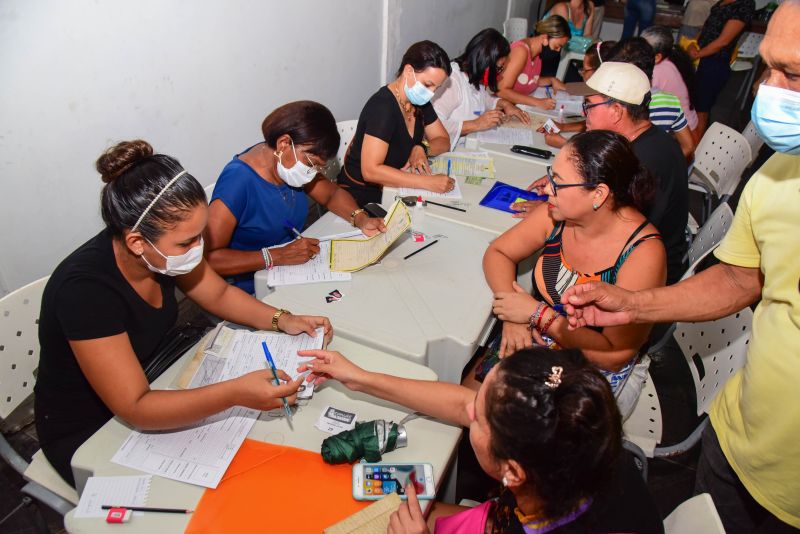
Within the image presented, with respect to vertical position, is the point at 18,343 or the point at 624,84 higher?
the point at 624,84

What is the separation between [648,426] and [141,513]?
1.68 meters

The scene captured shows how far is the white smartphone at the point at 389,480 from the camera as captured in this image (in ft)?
4.12

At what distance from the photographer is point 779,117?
115 cm

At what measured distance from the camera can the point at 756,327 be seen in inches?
52.2

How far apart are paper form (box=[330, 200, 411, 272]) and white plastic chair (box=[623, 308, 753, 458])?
3.71ft

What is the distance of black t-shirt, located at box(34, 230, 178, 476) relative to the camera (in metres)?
1.34

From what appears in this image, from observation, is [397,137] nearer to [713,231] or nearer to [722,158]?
[713,231]

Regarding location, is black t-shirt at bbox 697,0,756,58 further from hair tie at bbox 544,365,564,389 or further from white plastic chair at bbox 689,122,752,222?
hair tie at bbox 544,365,564,389

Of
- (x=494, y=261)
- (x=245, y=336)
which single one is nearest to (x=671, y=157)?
(x=494, y=261)

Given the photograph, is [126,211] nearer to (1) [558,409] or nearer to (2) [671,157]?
(1) [558,409]

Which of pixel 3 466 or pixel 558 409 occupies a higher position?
pixel 558 409

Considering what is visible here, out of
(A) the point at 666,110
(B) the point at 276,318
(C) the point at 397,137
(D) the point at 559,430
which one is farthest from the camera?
(A) the point at 666,110

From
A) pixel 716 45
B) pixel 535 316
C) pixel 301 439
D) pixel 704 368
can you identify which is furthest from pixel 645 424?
pixel 716 45

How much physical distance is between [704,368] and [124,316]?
1.96 metres
